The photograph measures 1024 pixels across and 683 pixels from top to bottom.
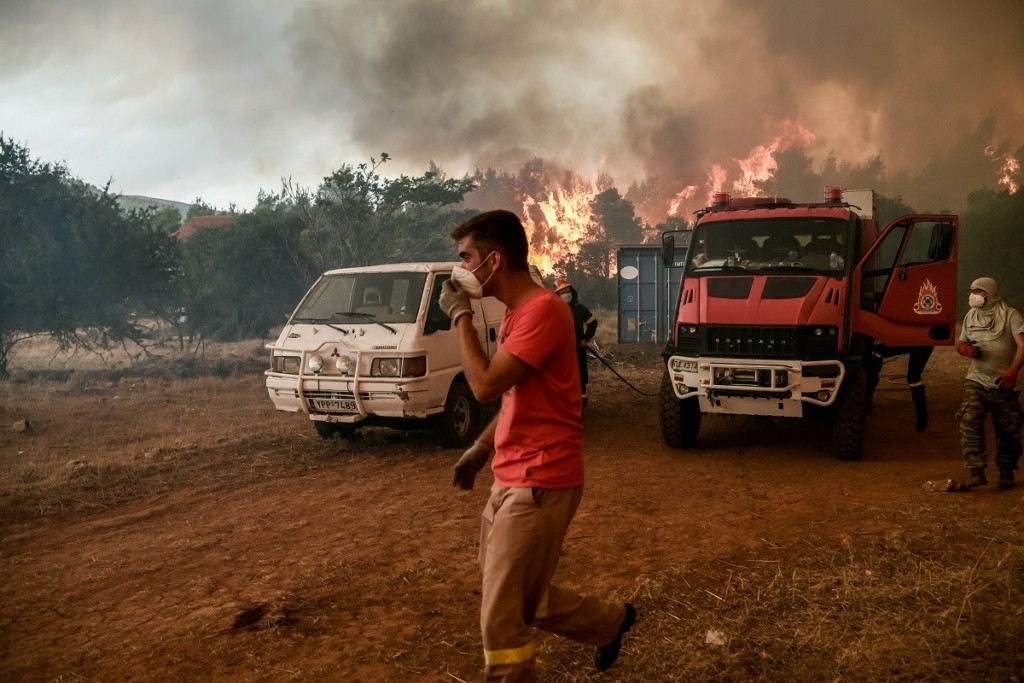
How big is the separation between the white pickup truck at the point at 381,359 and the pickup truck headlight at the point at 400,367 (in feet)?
0.03

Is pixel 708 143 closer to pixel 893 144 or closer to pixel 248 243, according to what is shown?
pixel 893 144

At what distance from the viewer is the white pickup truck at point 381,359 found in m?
8.30

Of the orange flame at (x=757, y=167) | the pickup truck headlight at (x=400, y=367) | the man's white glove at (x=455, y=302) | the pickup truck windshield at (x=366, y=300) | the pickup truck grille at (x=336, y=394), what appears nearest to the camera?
the man's white glove at (x=455, y=302)

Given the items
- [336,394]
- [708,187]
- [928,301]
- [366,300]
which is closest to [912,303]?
[928,301]

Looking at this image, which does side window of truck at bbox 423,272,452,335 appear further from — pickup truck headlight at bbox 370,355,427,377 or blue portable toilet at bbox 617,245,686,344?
blue portable toilet at bbox 617,245,686,344

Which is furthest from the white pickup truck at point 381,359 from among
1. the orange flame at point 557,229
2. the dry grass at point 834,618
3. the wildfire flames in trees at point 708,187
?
the wildfire flames in trees at point 708,187

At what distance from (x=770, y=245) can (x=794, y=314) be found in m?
1.26

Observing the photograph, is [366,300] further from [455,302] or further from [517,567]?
[517,567]

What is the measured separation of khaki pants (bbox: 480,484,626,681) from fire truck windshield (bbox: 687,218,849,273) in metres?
6.48

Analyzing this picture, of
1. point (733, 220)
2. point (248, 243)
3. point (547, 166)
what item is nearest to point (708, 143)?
point (547, 166)

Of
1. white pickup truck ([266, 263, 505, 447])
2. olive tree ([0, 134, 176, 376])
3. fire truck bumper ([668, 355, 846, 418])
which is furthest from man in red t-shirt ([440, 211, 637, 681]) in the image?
olive tree ([0, 134, 176, 376])

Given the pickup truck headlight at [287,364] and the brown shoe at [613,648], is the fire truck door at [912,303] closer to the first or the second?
the pickup truck headlight at [287,364]

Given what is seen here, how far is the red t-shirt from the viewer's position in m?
2.91

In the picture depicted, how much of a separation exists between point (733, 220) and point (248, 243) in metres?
18.7
